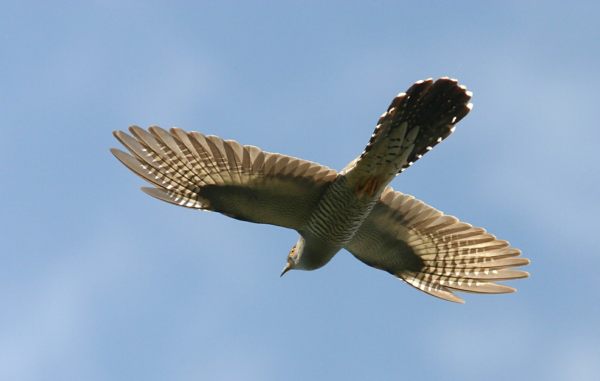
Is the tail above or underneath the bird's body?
above

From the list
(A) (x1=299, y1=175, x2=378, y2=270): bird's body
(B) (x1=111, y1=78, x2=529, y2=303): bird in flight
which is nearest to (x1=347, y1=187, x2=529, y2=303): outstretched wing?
(B) (x1=111, y1=78, x2=529, y2=303): bird in flight

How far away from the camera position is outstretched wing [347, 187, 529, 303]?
17.2 meters

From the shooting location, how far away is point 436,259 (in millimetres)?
17859

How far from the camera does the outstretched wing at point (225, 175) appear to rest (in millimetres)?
15781

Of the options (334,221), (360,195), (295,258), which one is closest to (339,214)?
(334,221)

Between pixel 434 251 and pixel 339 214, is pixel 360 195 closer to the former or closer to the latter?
pixel 339 214

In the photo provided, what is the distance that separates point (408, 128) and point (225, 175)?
8.25ft

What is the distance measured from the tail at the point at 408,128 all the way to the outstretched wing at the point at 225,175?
0.50 m

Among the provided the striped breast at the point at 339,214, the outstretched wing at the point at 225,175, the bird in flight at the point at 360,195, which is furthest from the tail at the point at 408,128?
the outstretched wing at the point at 225,175

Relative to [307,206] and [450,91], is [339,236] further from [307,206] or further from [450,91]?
[450,91]

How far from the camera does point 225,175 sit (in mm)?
16141

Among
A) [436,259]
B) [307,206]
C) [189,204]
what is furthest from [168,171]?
[436,259]

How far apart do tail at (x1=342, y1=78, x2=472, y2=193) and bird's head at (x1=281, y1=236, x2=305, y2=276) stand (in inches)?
62.2

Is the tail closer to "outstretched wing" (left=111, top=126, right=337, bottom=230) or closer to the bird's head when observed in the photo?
"outstretched wing" (left=111, top=126, right=337, bottom=230)
